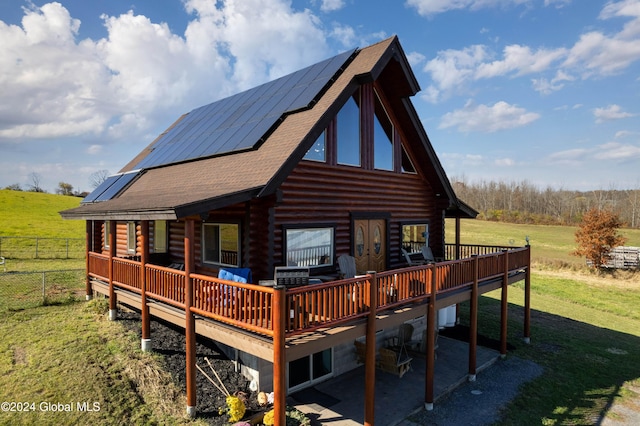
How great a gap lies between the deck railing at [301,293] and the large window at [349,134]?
14.0ft

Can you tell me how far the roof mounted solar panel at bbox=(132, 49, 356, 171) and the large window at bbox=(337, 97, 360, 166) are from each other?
3.32 ft

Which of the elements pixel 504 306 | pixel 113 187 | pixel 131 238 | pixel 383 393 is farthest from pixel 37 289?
pixel 504 306

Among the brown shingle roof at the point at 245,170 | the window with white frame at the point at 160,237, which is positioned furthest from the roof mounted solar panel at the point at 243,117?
the window with white frame at the point at 160,237

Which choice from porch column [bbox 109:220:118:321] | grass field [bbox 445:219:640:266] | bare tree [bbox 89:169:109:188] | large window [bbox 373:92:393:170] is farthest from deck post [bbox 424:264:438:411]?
bare tree [bbox 89:169:109:188]

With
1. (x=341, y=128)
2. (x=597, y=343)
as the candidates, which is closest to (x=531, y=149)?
(x=597, y=343)

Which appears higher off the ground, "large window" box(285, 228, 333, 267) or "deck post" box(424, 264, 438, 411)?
"large window" box(285, 228, 333, 267)

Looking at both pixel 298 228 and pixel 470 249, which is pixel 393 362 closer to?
pixel 298 228

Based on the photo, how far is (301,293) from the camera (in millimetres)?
6609

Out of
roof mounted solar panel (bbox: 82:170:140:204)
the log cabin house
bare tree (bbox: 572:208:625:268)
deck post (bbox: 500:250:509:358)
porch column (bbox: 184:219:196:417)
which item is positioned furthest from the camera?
bare tree (bbox: 572:208:625:268)

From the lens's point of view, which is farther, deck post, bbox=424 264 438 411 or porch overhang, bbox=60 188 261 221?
deck post, bbox=424 264 438 411

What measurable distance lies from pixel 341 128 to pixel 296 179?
2464 mm

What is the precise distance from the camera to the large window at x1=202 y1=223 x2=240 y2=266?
32.9 ft

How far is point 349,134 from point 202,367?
7.76 meters

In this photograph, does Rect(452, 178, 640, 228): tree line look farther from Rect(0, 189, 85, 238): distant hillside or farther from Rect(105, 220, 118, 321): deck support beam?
Rect(105, 220, 118, 321): deck support beam
